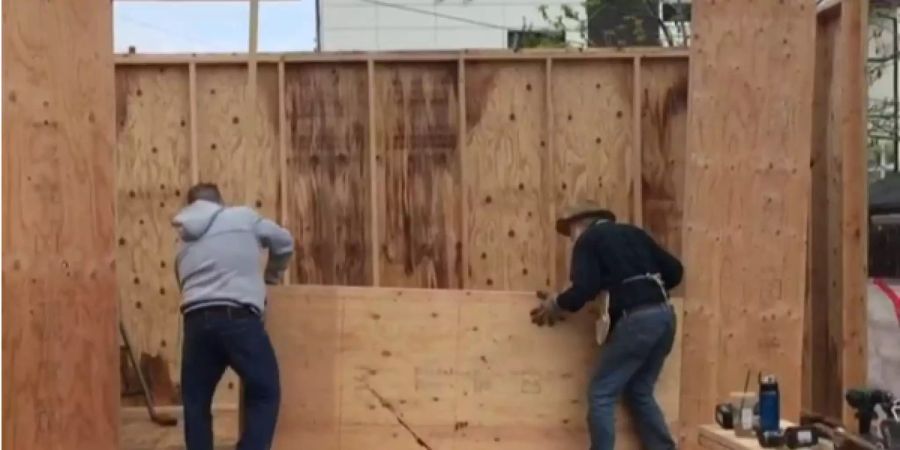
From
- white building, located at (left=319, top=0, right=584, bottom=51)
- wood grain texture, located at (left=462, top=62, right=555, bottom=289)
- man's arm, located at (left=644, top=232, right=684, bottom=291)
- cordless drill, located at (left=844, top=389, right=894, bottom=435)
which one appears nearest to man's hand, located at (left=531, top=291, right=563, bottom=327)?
man's arm, located at (left=644, top=232, right=684, bottom=291)

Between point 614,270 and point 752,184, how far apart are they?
769mm

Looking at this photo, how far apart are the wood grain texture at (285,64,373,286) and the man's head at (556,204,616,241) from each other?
1.73 metres

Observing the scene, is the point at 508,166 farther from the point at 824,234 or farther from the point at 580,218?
the point at 824,234

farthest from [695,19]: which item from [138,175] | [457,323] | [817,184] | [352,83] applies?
[138,175]

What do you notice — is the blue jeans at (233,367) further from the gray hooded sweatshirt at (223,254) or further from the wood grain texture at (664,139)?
the wood grain texture at (664,139)

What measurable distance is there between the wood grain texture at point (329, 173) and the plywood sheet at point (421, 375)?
1.62 m

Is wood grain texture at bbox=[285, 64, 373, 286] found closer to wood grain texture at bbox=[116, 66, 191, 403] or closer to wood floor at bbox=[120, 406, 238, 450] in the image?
wood grain texture at bbox=[116, 66, 191, 403]

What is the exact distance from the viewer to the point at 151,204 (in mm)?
8172

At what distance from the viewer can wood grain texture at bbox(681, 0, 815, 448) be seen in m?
6.21

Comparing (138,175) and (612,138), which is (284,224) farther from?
(612,138)

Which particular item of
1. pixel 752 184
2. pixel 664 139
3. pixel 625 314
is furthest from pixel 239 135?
pixel 752 184

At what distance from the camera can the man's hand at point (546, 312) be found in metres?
6.46

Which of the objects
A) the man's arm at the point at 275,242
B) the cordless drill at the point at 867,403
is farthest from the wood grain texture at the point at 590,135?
the cordless drill at the point at 867,403

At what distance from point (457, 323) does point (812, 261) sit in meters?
2.02
